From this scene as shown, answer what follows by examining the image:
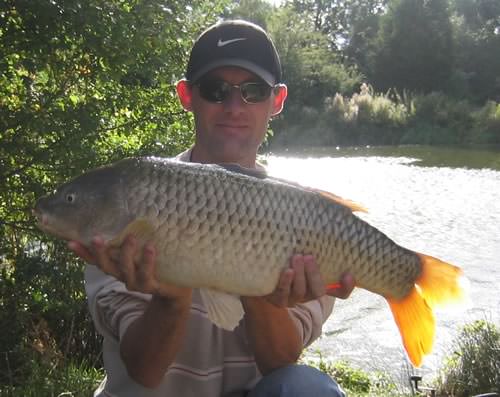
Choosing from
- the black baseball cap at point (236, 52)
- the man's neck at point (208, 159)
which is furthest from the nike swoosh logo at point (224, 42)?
the man's neck at point (208, 159)

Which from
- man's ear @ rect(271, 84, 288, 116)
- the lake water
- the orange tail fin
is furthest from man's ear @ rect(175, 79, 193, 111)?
the orange tail fin

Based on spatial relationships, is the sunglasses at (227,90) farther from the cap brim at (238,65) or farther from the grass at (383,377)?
the grass at (383,377)

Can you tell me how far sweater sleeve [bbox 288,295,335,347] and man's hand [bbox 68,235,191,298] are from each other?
43 centimetres

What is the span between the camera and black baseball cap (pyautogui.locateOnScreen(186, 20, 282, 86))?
6.19ft

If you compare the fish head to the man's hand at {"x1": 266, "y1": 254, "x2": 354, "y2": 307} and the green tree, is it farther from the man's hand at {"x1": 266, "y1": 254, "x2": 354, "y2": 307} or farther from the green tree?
the green tree

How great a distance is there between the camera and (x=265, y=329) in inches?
64.1

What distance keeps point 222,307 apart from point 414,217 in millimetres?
6947

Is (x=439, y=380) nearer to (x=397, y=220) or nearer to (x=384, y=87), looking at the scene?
(x=397, y=220)

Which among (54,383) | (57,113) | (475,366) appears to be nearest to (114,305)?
(54,383)

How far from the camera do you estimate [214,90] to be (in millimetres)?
1917

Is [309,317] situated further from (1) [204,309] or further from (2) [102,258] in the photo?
(2) [102,258]

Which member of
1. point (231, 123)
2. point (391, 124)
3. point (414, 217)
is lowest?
point (391, 124)

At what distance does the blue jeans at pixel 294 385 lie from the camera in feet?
5.06

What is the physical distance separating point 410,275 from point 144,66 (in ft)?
6.10
